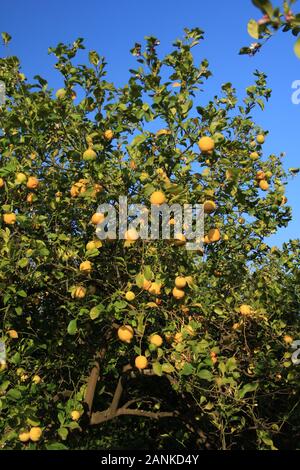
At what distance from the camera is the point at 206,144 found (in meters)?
3.02

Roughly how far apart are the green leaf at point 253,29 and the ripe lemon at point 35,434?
8.67 feet

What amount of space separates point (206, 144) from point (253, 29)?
1.43 meters

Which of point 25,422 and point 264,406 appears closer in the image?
point 25,422

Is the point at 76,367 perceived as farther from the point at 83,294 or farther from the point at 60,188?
the point at 60,188

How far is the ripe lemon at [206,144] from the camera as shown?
303 centimetres

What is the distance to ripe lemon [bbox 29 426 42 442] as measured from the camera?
3014 mm

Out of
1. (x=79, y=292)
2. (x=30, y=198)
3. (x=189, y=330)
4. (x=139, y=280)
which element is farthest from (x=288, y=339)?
(x=30, y=198)

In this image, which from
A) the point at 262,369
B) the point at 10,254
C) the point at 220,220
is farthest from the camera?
the point at 220,220

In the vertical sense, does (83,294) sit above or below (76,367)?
above

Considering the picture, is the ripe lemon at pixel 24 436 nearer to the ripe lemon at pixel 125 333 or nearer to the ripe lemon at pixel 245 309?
the ripe lemon at pixel 125 333

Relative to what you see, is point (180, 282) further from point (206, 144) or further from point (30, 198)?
point (30, 198)

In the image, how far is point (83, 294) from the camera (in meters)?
3.44

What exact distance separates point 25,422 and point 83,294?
0.93 m
